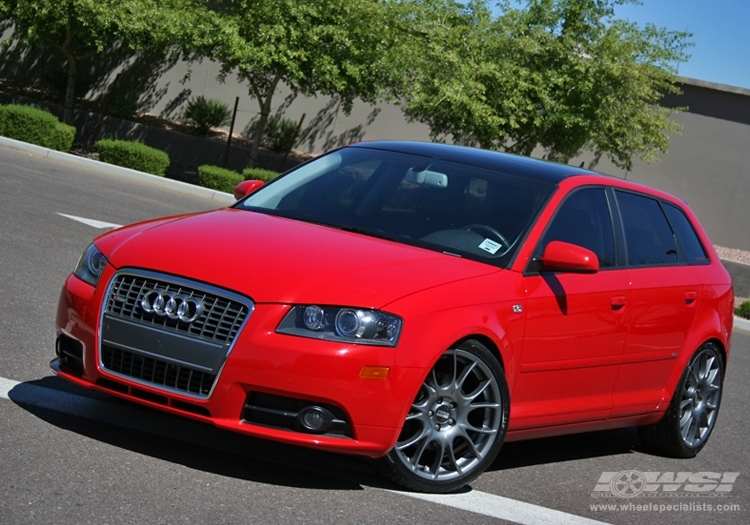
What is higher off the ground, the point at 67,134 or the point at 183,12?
the point at 183,12

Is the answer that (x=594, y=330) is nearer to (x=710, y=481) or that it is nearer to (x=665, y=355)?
(x=665, y=355)

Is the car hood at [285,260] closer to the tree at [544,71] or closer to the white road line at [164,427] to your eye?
the white road line at [164,427]

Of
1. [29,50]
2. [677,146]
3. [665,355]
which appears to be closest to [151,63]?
[29,50]

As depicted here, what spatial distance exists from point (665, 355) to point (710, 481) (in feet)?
2.67

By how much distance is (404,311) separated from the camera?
187 inches

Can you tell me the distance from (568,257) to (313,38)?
18.5m

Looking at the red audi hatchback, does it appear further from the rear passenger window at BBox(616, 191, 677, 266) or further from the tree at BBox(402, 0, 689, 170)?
the tree at BBox(402, 0, 689, 170)

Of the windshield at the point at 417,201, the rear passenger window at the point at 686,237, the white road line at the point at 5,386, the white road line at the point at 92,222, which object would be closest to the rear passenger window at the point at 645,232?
the rear passenger window at the point at 686,237

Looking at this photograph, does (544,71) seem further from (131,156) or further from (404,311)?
(404,311)

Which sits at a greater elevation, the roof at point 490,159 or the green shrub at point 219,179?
the roof at point 490,159

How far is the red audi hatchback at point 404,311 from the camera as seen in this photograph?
4.69 meters

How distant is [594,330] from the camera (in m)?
5.90

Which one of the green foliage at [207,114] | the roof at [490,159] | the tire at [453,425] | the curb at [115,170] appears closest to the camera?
the tire at [453,425]

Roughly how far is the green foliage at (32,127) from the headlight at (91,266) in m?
17.0
